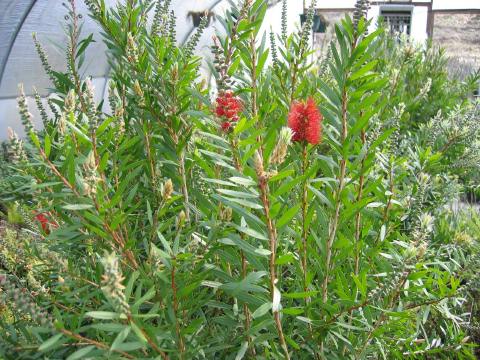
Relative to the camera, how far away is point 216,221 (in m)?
0.88

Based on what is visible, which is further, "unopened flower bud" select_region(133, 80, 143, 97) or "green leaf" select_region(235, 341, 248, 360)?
"unopened flower bud" select_region(133, 80, 143, 97)

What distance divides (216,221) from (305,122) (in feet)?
0.72

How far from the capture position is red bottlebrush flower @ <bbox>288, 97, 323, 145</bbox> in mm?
850

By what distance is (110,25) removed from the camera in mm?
1196

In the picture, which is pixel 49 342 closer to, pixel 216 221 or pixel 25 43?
pixel 216 221

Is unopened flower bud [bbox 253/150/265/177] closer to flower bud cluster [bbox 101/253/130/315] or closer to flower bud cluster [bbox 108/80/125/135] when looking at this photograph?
flower bud cluster [bbox 101/253/130/315]

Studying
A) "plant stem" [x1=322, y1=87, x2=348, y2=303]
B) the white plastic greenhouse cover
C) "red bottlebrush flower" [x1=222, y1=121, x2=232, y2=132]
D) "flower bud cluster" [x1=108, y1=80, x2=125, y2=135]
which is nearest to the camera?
"red bottlebrush flower" [x1=222, y1=121, x2=232, y2=132]

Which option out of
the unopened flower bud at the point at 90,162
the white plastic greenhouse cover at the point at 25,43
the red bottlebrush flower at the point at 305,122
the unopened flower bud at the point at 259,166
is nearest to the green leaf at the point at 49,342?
the unopened flower bud at the point at 90,162

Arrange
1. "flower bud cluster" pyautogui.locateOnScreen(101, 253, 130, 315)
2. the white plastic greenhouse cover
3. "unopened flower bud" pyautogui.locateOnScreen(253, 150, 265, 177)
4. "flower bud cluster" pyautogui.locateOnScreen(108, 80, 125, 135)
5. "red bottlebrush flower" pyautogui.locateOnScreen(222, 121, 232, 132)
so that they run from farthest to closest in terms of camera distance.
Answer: the white plastic greenhouse cover, "flower bud cluster" pyautogui.locateOnScreen(108, 80, 125, 135), "red bottlebrush flower" pyautogui.locateOnScreen(222, 121, 232, 132), "unopened flower bud" pyautogui.locateOnScreen(253, 150, 265, 177), "flower bud cluster" pyautogui.locateOnScreen(101, 253, 130, 315)

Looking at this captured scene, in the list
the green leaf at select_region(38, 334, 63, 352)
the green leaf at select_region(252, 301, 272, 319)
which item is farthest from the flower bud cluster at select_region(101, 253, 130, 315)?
the green leaf at select_region(252, 301, 272, 319)

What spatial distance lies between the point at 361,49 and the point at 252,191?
0.33 m

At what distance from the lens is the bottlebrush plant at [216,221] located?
0.83 meters

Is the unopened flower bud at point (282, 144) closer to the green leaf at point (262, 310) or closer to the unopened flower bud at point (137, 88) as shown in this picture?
the green leaf at point (262, 310)

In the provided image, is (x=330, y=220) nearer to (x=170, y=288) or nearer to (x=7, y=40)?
(x=170, y=288)
